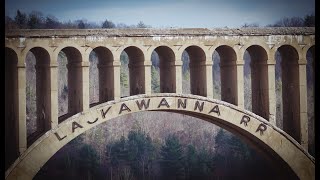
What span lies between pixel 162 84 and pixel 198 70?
1.87 metres

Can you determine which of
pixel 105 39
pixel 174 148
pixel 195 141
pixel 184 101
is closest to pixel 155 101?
pixel 184 101

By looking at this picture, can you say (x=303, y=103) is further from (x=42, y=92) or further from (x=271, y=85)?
(x=42, y=92)

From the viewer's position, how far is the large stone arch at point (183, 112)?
30844 millimetres

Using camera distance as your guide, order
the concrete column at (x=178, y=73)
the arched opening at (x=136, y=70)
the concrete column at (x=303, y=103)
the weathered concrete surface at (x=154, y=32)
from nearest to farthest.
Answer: the weathered concrete surface at (x=154, y=32), the arched opening at (x=136, y=70), the concrete column at (x=178, y=73), the concrete column at (x=303, y=103)

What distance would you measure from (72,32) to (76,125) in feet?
13.0

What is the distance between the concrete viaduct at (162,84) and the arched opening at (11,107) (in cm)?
4

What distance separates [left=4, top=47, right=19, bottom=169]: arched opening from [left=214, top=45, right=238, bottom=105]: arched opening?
32.8 feet

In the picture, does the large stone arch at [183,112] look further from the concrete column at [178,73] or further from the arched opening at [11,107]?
the arched opening at [11,107]

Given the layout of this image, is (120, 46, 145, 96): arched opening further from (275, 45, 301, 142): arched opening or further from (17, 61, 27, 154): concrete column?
(275, 45, 301, 142): arched opening

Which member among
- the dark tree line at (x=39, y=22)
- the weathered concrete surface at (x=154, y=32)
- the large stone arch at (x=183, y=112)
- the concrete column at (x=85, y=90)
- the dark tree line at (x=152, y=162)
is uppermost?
the dark tree line at (x=39, y=22)

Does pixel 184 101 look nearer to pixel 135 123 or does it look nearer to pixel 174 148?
pixel 174 148

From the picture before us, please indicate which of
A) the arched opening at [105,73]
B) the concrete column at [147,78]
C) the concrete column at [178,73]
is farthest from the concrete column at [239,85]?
the arched opening at [105,73]

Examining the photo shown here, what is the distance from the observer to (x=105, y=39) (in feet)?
105

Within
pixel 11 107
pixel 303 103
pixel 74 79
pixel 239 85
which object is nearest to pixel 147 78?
pixel 74 79
